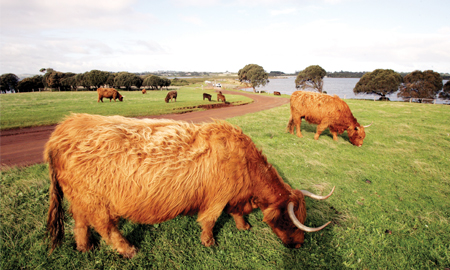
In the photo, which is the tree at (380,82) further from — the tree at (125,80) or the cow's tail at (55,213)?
the tree at (125,80)

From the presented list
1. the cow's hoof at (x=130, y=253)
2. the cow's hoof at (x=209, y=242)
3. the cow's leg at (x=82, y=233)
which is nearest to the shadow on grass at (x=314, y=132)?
the cow's hoof at (x=209, y=242)

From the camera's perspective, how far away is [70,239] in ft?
12.5

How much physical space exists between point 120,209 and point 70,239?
6.17 feet

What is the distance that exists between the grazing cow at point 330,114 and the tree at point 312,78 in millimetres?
44750

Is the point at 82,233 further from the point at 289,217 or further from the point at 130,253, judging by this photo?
the point at 289,217

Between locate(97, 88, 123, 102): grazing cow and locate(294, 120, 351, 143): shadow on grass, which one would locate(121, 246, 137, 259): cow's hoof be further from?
locate(97, 88, 123, 102): grazing cow

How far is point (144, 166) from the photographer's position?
2910mm

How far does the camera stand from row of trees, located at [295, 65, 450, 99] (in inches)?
1705

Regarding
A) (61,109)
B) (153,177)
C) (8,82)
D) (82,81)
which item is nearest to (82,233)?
(153,177)

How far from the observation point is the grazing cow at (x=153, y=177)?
290 centimetres

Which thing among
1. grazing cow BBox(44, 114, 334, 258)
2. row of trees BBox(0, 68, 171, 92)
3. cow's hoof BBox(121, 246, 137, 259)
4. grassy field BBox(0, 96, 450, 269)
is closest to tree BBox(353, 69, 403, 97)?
grassy field BBox(0, 96, 450, 269)

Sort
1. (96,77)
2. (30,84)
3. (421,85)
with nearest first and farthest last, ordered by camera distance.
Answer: (421,85)
(96,77)
(30,84)

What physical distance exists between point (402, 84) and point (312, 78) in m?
21.3

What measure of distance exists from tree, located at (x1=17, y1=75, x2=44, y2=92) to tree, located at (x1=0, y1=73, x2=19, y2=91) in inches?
229
